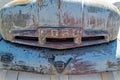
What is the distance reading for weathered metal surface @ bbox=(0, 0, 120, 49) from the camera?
4.42 feet

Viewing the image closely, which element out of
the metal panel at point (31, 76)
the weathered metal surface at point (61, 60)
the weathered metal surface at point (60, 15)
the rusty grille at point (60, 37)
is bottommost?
the metal panel at point (31, 76)

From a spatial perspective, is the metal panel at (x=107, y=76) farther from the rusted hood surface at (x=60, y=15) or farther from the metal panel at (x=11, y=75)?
the metal panel at (x=11, y=75)

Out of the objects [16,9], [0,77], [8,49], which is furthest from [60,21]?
[0,77]

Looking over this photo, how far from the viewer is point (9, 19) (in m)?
1.42

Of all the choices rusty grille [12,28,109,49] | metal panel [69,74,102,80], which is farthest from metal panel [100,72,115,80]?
rusty grille [12,28,109,49]

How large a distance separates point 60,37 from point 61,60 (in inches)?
4.7

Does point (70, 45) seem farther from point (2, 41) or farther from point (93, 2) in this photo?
point (2, 41)

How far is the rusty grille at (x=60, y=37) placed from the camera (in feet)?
4.53

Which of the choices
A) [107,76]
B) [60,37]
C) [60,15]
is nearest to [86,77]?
[107,76]

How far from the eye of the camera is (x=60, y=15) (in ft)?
4.42

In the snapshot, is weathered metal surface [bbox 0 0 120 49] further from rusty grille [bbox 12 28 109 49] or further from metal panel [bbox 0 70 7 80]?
metal panel [bbox 0 70 7 80]

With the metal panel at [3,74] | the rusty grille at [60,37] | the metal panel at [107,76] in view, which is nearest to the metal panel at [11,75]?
the metal panel at [3,74]

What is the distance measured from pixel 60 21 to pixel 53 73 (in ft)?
Answer: 0.89

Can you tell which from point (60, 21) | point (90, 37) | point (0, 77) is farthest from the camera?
point (0, 77)
